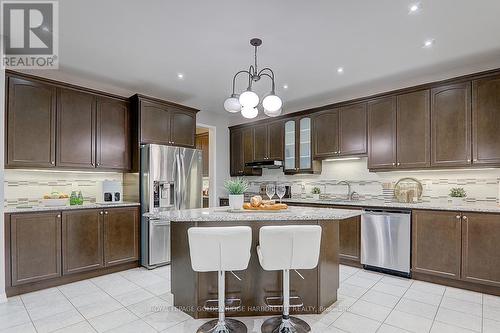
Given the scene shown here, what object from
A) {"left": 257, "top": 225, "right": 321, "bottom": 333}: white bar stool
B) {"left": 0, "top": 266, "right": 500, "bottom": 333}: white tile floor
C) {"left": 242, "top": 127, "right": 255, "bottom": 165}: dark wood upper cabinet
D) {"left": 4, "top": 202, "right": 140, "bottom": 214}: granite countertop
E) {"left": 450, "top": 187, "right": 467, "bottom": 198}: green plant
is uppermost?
{"left": 242, "top": 127, "right": 255, "bottom": 165}: dark wood upper cabinet

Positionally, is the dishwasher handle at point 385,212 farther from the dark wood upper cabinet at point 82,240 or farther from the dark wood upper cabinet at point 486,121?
the dark wood upper cabinet at point 82,240

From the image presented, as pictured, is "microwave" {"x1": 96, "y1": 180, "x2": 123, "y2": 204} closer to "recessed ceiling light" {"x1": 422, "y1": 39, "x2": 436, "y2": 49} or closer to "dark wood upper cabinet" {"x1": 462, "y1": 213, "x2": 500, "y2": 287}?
"recessed ceiling light" {"x1": 422, "y1": 39, "x2": 436, "y2": 49}

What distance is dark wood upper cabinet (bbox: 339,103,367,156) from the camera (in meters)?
4.32

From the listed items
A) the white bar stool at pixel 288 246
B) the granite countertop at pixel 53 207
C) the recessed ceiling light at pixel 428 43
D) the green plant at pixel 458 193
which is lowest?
the white bar stool at pixel 288 246

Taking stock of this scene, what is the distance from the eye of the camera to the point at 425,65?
358cm

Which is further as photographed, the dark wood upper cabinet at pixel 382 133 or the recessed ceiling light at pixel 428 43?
the dark wood upper cabinet at pixel 382 133

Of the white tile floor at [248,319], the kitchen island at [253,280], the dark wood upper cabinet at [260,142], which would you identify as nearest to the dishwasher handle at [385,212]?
the white tile floor at [248,319]

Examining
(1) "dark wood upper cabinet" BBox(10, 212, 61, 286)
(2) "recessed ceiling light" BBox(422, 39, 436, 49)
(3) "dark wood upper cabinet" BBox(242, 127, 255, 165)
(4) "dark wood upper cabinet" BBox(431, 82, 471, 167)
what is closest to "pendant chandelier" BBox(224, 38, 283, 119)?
(2) "recessed ceiling light" BBox(422, 39, 436, 49)

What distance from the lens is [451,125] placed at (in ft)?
11.6

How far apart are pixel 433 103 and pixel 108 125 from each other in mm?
4407

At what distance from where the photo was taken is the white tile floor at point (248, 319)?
2408 millimetres

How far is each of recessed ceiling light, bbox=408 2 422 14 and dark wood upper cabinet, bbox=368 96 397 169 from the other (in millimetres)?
1759

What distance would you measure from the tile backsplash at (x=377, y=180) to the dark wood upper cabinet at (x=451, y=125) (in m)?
0.35

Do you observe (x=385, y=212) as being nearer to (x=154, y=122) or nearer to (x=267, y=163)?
(x=267, y=163)
